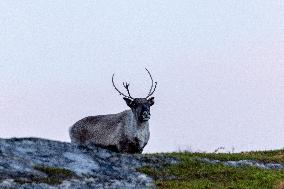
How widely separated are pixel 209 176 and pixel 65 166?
14.5 ft

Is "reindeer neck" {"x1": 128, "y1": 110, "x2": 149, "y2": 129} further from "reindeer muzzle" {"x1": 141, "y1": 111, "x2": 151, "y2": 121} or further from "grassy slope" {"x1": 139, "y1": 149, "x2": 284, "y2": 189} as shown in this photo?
"grassy slope" {"x1": 139, "y1": 149, "x2": 284, "y2": 189}

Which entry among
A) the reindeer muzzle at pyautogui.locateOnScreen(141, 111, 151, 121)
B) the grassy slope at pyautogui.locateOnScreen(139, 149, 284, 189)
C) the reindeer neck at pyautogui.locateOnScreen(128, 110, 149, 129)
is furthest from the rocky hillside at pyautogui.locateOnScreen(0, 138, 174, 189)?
the reindeer neck at pyautogui.locateOnScreen(128, 110, 149, 129)

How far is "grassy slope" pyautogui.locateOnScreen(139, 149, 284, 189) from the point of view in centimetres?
1995

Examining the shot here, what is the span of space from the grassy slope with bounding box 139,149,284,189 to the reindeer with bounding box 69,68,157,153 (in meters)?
3.25

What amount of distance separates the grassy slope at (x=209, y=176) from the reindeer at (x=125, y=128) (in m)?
3.25

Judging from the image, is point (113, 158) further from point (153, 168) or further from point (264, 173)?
point (264, 173)

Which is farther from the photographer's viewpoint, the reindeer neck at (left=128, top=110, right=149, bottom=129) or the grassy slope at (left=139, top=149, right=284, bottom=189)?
the reindeer neck at (left=128, top=110, right=149, bottom=129)

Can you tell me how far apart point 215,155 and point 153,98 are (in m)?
3.67

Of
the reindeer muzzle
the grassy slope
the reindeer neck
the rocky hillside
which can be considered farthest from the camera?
the reindeer neck

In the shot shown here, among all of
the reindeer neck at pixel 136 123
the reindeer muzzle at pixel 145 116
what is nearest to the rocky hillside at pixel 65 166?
the reindeer muzzle at pixel 145 116

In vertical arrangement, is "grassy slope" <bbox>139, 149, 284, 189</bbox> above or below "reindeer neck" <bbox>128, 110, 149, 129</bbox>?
below

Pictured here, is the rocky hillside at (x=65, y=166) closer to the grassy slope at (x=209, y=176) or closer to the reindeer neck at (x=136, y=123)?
the grassy slope at (x=209, y=176)

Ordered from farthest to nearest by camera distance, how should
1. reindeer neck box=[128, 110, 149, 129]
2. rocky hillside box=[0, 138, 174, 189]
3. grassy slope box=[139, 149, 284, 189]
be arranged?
reindeer neck box=[128, 110, 149, 129] < grassy slope box=[139, 149, 284, 189] < rocky hillside box=[0, 138, 174, 189]

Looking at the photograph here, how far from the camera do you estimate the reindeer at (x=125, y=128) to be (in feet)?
88.8
